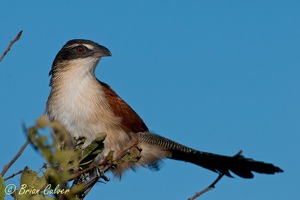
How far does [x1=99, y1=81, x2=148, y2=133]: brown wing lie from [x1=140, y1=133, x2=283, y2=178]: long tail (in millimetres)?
148

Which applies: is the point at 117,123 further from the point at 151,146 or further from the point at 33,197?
the point at 33,197

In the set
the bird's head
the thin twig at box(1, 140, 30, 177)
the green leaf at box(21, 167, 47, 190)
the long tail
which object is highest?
the bird's head

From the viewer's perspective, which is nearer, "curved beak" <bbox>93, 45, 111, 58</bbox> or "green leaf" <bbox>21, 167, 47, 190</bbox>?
"green leaf" <bbox>21, 167, 47, 190</bbox>

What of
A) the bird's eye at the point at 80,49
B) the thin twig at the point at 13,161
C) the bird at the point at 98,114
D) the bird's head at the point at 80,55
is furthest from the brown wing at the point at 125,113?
the thin twig at the point at 13,161

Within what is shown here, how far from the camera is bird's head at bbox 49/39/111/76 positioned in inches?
265

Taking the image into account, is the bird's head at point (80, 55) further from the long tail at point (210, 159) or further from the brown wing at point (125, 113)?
the long tail at point (210, 159)

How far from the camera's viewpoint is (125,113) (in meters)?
6.80

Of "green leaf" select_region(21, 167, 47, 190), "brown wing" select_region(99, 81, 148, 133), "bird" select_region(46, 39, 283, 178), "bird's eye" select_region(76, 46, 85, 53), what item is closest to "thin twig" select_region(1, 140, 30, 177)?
"green leaf" select_region(21, 167, 47, 190)

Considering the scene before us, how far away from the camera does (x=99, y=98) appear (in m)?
6.58

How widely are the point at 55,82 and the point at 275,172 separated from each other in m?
3.40

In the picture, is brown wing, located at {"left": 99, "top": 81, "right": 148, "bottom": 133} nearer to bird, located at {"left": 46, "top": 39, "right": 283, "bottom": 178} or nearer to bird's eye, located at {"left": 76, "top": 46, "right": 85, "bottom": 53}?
bird, located at {"left": 46, "top": 39, "right": 283, "bottom": 178}

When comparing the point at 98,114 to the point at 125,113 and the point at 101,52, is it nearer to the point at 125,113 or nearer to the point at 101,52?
the point at 125,113

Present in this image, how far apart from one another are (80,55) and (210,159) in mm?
2144

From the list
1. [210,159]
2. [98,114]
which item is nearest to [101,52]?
[98,114]
